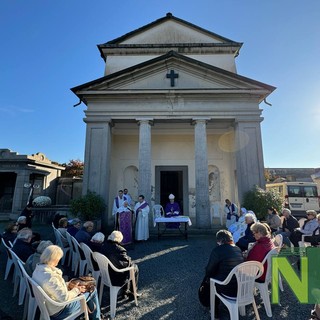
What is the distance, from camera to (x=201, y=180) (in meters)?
9.15

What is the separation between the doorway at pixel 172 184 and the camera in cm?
1234

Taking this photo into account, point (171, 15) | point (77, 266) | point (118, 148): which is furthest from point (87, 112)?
point (171, 15)

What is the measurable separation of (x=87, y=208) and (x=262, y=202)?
6.90m

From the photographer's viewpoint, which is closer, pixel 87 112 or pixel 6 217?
pixel 87 112

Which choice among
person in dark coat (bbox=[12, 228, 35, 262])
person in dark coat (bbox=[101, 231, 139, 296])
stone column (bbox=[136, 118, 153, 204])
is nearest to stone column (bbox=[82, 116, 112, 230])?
stone column (bbox=[136, 118, 153, 204])

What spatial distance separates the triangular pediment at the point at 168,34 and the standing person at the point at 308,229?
11.9m

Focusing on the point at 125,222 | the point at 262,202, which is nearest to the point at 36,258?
the point at 125,222

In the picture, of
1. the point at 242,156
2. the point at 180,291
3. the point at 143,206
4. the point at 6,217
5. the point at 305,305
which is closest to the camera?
the point at 305,305

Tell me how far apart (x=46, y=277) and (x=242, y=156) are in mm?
8967

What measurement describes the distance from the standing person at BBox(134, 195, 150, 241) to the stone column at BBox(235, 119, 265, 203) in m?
4.38

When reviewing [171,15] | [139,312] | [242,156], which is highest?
[171,15]

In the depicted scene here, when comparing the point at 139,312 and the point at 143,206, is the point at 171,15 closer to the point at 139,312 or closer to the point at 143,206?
the point at 143,206

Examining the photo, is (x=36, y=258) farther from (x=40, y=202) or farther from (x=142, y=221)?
(x=40, y=202)

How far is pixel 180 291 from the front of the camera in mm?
3889
